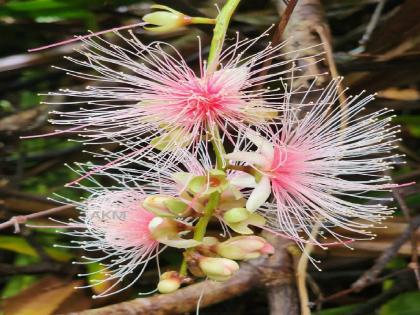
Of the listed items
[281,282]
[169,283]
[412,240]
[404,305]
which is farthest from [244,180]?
[404,305]

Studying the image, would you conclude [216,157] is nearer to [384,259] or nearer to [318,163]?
[318,163]

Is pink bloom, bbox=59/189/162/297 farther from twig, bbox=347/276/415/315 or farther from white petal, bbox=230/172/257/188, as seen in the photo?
twig, bbox=347/276/415/315

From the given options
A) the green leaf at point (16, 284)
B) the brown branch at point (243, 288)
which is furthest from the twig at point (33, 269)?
the brown branch at point (243, 288)

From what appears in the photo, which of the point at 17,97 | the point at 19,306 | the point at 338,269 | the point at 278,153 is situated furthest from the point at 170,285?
the point at 17,97

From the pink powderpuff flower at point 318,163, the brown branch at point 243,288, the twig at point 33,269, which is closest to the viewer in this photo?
the pink powderpuff flower at point 318,163

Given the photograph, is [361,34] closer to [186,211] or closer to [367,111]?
[367,111]

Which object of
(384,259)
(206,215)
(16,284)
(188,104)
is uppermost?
(188,104)

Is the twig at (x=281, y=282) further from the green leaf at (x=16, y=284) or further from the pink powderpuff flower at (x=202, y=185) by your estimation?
the green leaf at (x=16, y=284)
